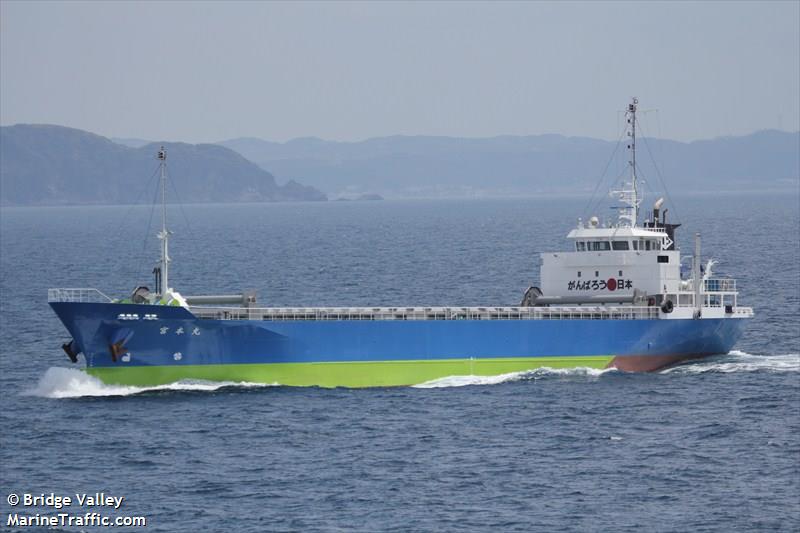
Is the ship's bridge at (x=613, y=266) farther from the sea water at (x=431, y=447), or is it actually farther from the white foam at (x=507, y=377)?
the white foam at (x=507, y=377)

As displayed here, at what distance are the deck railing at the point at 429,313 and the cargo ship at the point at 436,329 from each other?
0.05m

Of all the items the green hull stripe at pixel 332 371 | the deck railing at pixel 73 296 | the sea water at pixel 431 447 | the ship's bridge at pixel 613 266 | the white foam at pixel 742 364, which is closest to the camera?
the sea water at pixel 431 447

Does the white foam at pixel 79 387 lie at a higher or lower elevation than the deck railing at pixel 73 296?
lower

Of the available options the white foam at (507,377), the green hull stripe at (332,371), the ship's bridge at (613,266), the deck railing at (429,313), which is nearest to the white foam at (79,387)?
the green hull stripe at (332,371)

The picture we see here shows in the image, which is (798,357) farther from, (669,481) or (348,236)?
(348,236)

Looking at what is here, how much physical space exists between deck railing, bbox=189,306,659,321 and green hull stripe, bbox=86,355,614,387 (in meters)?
1.87

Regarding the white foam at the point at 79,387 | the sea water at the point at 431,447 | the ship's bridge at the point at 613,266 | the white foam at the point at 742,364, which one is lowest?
the sea water at the point at 431,447

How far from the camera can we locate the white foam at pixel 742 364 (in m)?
59.0

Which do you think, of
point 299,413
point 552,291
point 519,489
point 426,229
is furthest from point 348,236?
point 519,489

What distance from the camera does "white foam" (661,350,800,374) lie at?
194 ft

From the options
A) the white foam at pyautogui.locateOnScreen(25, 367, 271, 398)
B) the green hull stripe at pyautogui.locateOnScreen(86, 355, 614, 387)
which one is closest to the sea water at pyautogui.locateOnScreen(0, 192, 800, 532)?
the white foam at pyautogui.locateOnScreen(25, 367, 271, 398)

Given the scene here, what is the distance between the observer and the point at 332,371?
55250mm

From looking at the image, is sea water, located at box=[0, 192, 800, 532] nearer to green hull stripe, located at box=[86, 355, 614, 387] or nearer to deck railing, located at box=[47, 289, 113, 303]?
green hull stripe, located at box=[86, 355, 614, 387]

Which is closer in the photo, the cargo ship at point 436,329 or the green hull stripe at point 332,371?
the cargo ship at point 436,329
